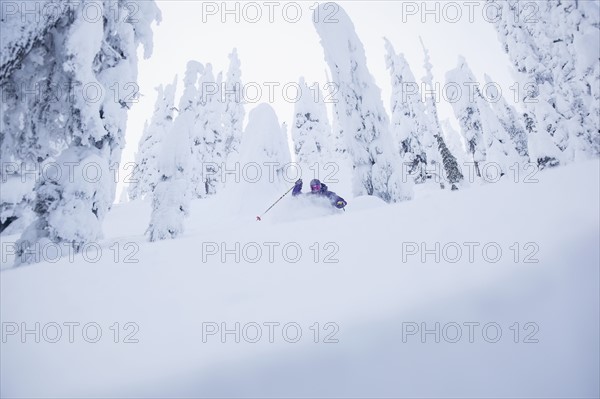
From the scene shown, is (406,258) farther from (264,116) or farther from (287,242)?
(264,116)

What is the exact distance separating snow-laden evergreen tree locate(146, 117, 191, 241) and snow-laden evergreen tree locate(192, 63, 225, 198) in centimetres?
1549

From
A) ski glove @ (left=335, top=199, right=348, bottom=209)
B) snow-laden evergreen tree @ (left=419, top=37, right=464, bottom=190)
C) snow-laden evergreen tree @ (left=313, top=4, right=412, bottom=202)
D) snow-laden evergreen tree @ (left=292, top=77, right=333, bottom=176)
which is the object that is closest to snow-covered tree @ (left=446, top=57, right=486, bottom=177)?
snow-laden evergreen tree @ (left=419, top=37, right=464, bottom=190)

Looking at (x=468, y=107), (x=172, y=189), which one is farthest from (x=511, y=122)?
(x=172, y=189)

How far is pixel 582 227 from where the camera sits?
1714 millimetres

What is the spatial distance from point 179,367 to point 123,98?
7.08 meters

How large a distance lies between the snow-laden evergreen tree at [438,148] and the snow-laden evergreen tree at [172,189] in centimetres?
1196

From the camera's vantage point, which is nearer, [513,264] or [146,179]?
[513,264]

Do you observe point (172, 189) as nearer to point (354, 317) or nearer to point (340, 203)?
point (340, 203)

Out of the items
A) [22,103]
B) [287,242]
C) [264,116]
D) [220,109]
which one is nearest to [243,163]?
[264,116]

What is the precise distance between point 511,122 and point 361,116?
23.0m

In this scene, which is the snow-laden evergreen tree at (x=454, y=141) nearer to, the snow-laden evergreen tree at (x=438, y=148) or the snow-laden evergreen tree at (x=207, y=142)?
the snow-laden evergreen tree at (x=438, y=148)

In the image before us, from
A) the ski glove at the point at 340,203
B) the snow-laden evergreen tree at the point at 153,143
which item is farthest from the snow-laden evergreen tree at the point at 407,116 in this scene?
the snow-laden evergreen tree at the point at 153,143

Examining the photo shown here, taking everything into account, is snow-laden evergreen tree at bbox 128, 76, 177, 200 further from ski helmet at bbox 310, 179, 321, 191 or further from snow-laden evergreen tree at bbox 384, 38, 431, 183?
ski helmet at bbox 310, 179, 321, 191

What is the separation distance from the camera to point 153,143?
95.2ft
